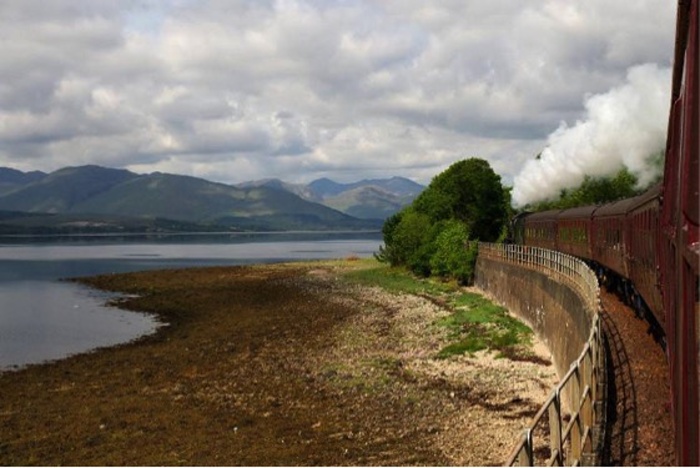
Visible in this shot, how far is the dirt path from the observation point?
22.7 m

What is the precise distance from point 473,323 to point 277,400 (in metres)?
18.0

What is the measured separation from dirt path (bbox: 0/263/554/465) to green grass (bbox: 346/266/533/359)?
145 cm

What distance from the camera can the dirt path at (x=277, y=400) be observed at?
2272 centimetres

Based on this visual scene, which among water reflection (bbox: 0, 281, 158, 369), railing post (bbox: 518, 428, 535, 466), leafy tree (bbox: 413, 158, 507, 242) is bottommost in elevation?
water reflection (bbox: 0, 281, 158, 369)

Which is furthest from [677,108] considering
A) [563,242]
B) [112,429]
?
[563,242]

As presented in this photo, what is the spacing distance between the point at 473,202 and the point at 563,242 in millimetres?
35160

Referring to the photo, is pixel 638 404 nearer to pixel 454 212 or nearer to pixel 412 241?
pixel 412 241

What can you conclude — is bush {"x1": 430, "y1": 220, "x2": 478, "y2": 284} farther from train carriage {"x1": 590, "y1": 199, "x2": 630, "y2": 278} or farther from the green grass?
train carriage {"x1": 590, "y1": 199, "x2": 630, "y2": 278}

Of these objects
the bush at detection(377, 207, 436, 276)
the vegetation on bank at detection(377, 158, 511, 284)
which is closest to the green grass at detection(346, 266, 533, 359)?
the bush at detection(377, 207, 436, 276)

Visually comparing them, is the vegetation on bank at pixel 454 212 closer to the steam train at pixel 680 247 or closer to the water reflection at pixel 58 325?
the water reflection at pixel 58 325

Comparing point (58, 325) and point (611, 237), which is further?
point (58, 325)

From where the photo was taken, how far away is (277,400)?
29109mm

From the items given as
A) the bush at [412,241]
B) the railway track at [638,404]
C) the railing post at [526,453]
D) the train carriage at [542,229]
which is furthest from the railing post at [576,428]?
the bush at [412,241]

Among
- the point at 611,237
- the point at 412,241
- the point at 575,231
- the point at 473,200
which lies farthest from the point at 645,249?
the point at 473,200
